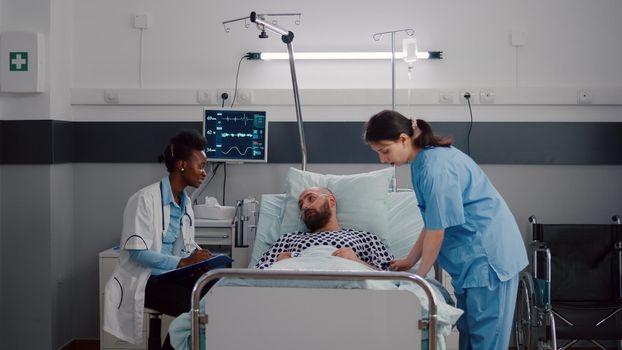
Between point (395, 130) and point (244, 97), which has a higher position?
point (244, 97)

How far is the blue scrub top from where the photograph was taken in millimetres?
2699

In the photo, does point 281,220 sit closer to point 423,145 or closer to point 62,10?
point 423,145

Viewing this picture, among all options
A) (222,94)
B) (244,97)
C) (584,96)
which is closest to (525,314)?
(584,96)

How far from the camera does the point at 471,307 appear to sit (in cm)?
278

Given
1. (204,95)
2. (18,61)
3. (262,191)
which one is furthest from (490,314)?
(18,61)

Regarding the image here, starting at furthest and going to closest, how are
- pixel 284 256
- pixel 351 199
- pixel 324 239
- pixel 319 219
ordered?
1. pixel 351 199
2. pixel 319 219
3. pixel 324 239
4. pixel 284 256

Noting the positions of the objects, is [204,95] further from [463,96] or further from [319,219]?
[463,96]

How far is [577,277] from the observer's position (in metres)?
3.98

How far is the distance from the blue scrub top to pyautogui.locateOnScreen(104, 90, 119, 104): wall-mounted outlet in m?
2.20

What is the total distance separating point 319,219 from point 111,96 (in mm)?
1589

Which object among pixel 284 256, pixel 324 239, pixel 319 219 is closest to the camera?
pixel 284 256

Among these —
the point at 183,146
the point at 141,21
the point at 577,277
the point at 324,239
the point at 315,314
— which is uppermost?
the point at 141,21

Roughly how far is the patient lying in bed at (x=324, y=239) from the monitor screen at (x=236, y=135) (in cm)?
53

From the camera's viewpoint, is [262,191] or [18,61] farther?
[262,191]
